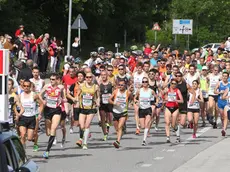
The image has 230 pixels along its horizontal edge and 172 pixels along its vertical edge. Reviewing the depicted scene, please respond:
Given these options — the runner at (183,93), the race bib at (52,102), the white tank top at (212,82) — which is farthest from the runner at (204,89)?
the race bib at (52,102)

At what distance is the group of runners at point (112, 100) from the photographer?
16.1m

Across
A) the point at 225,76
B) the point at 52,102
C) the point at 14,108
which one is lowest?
the point at 14,108

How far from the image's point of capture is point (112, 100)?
59.6 ft

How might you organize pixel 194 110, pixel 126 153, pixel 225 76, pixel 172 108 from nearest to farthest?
pixel 126 153, pixel 172 108, pixel 194 110, pixel 225 76

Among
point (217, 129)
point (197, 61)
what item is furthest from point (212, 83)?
point (197, 61)

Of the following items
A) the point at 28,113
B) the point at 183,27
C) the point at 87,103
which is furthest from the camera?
the point at 183,27

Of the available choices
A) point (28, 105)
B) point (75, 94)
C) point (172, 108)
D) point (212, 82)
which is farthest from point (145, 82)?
point (212, 82)

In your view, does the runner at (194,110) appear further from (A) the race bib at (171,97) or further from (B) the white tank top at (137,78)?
(B) the white tank top at (137,78)

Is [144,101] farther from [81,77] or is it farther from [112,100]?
[81,77]

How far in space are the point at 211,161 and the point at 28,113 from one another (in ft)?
12.2

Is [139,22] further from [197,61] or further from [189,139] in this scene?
[189,139]

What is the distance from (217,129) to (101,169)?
8751 mm

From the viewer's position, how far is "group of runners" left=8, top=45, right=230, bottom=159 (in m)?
16.1

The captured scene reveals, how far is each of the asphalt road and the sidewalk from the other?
160mm
